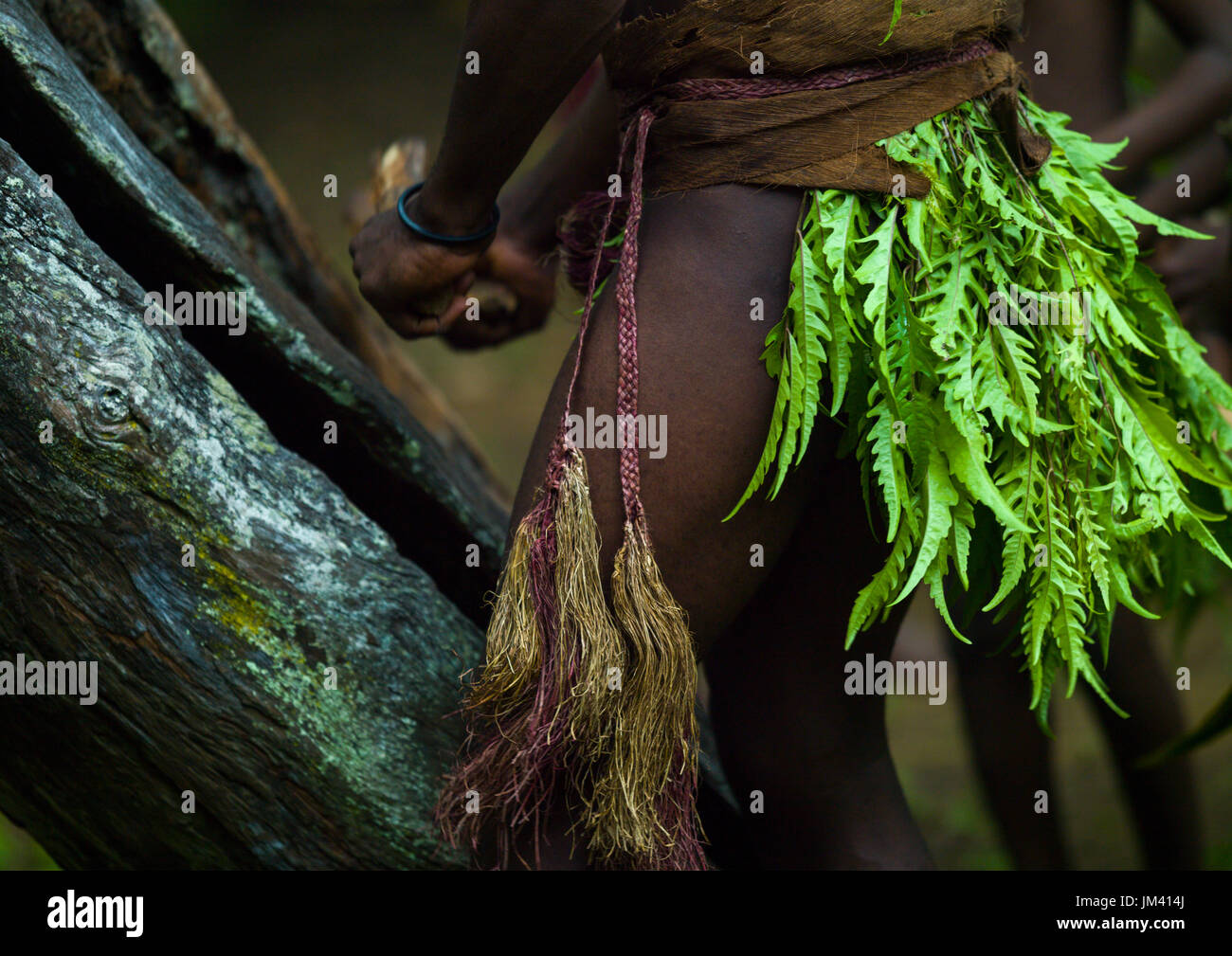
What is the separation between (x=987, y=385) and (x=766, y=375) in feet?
0.70

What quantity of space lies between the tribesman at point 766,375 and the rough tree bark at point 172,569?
0.70ft

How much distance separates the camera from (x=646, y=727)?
109cm

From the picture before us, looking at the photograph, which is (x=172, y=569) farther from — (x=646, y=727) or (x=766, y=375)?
(x=766, y=375)

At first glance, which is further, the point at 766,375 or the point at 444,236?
the point at 444,236

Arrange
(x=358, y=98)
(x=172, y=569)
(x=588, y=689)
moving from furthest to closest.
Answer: (x=358, y=98)
(x=172, y=569)
(x=588, y=689)

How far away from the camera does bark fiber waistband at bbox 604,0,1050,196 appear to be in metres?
1.07

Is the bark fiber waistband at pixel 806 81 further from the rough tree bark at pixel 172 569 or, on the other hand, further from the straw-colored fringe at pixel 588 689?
the rough tree bark at pixel 172 569

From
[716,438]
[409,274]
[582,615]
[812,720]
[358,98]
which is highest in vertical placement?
[358,98]

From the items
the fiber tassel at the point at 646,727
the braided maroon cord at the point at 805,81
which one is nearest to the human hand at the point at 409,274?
the braided maroon cord at the point at 805,81

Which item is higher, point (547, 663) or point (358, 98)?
point (358, 98)

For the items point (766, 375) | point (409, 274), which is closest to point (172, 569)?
point (409, 274)

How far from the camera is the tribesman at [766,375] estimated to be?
3.50 feet

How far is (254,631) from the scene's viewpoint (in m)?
1.28

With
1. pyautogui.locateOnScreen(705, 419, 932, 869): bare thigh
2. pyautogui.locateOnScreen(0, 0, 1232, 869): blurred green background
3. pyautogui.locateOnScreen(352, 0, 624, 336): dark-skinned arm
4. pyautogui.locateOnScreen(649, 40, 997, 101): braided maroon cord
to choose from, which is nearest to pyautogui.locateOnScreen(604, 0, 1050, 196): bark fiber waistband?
pyautogui.locateOnScreen(649, 40, 997, 101): braided maroon cord
